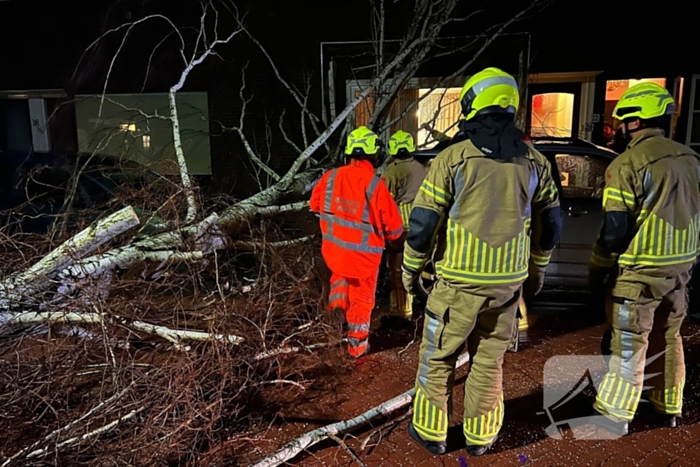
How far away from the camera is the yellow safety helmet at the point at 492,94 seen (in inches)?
104

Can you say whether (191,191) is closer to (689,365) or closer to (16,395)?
(16,395)

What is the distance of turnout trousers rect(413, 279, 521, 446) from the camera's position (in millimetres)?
2719

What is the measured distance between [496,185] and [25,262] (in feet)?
11.3

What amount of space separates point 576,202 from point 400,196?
188 cm

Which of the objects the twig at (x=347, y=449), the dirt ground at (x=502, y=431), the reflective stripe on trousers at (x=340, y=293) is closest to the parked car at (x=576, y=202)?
the dirt ground at (x=502, y=431)

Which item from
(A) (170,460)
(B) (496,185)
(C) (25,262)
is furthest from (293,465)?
(C) (25,262)

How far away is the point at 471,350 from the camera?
299cm

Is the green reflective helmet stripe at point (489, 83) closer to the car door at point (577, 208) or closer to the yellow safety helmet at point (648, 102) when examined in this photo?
the yellow safety helmet at point (648, 102)

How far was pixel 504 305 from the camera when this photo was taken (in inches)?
110

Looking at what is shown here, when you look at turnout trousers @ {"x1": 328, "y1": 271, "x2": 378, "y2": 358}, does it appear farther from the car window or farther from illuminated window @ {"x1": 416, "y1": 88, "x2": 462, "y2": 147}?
illuminated window @ {"x1": 416, "y1": 88, "x2": 462, "y2": 147}

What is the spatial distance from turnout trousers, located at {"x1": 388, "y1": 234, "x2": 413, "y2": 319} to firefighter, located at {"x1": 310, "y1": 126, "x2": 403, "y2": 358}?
2.65ft

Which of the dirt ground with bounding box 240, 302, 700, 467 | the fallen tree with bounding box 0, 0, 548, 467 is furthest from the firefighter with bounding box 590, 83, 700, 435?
the fallen tree with bounding box 0, 0, 548, 467

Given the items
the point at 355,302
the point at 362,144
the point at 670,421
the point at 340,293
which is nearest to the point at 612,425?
the point at 670,421

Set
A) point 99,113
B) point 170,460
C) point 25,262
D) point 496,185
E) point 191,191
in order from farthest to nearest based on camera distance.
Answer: point 99,113 < point 191,191 < point 25,262 < point 170,460 < point 496,185
